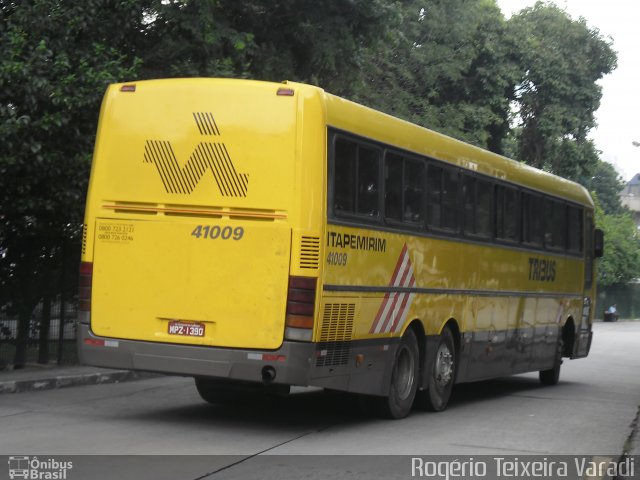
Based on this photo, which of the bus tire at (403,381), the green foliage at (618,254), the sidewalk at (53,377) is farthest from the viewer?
the green foliage at (618,254)

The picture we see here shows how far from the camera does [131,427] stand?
10.7 metres

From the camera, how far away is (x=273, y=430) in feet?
36.0

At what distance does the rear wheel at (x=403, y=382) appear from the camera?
39.8 feet

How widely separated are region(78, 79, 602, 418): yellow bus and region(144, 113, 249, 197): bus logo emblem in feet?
0.04

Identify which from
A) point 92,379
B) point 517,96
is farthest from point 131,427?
point 517,96

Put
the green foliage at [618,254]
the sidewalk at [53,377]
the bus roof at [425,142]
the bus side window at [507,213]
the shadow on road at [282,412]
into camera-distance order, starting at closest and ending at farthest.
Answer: the bus roof at [425,142], the shadow on road at [282,412], the sidewalk at [53,377], the bus side window at [507,213], the green foliage at [618,254]

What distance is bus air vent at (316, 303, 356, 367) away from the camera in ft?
34.1

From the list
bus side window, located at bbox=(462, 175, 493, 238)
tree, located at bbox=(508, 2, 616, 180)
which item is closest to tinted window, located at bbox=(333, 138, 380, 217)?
bus side window, located at bbox=(462, 175, 493, 238)

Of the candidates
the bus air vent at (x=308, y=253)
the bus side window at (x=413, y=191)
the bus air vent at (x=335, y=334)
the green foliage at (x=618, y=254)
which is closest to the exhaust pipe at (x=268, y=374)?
the bus air vent at (x=335, y=334)

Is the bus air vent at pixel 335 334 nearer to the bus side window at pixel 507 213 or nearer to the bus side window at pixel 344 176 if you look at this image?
the bus side window at pixel 344 176

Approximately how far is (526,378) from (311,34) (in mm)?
7515

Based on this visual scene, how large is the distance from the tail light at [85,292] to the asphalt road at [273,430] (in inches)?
42.0

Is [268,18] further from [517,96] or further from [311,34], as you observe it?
[517,96]

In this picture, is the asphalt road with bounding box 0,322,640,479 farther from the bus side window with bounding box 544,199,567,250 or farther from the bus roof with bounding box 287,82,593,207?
the bus roof with bounding box 287,82,593,207
